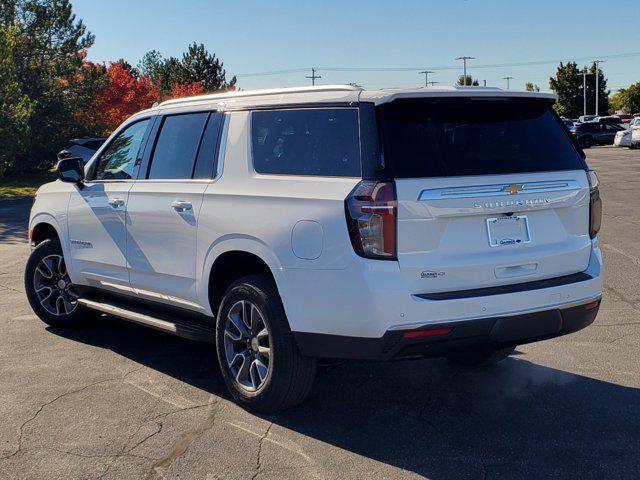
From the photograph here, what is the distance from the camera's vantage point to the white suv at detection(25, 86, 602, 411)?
170 inches

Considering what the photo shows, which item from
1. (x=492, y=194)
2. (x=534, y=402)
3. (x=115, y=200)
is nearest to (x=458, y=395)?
(x=534, y=402)

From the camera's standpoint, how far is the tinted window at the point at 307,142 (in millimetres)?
4566

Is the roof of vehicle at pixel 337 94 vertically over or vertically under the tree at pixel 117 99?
under

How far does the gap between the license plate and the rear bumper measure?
0.42m

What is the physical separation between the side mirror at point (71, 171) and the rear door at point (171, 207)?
928mm

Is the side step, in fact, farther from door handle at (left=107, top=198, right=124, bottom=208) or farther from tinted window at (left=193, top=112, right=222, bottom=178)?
tinted window at (left=193, top=112, right=222, bottom=178)

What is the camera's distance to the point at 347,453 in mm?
4391

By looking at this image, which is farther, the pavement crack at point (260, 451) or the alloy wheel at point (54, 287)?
the alloy wheel at point (54, 287)

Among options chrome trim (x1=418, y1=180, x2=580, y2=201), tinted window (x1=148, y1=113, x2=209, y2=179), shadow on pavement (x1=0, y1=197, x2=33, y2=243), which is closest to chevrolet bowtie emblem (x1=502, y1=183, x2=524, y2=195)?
chrome trim (x1=418, y1=180, x2=580, y2=201)

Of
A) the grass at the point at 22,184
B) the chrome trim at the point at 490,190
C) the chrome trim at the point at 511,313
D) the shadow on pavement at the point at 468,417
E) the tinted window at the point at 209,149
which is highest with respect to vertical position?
the tinted window at the point at 209,149

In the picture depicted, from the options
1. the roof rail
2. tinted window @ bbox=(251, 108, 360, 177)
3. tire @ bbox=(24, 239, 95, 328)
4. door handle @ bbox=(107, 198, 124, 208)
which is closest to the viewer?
tinted window @ bbox=(251, 108, 360, 177)

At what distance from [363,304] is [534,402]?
A: 5.10 feet

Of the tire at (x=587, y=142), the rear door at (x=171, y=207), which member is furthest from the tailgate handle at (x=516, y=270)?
the tire at (x=587, y=142)

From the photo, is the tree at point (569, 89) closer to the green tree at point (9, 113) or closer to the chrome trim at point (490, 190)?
the green tree at point (9, 113)
